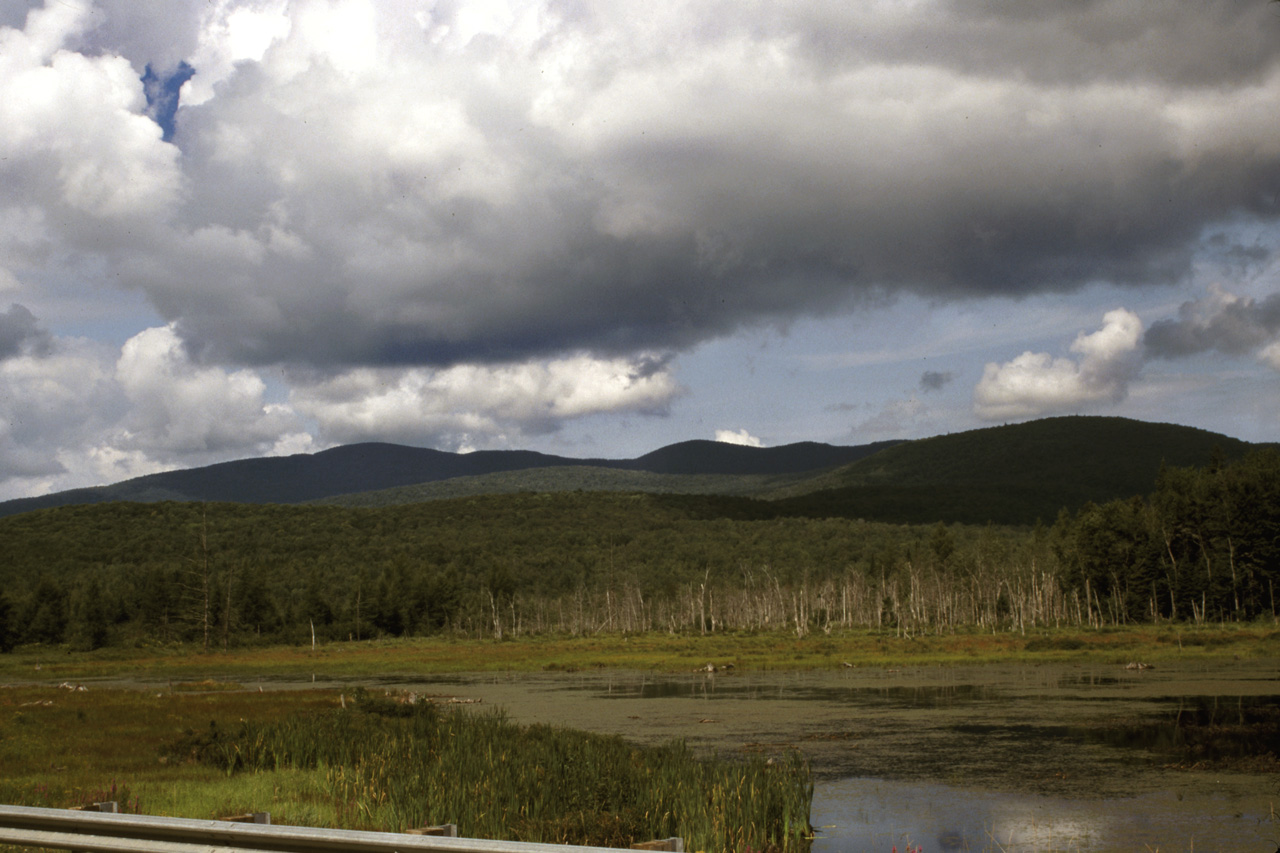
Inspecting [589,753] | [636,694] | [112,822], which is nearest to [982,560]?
[636,694]

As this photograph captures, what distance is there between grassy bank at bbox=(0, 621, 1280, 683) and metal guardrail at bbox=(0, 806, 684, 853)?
228ft

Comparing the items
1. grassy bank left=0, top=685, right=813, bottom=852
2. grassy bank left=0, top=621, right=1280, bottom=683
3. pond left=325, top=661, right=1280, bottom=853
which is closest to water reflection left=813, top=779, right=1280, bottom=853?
pond left=325, top=661, right=1280, bottom=853

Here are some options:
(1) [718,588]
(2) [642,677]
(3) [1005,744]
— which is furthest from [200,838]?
(1) [718,588]

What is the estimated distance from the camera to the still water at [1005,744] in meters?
18.7

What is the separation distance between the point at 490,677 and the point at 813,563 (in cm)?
13150

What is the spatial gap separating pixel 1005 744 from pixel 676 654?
67.3 meters

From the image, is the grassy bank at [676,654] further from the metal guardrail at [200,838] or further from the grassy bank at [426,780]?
the metal guardrail at [200,838]

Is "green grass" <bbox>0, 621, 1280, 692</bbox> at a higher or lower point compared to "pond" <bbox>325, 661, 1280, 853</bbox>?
lower

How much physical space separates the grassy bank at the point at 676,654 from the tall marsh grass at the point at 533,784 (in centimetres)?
5362

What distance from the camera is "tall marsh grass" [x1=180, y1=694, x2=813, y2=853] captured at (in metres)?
16.1

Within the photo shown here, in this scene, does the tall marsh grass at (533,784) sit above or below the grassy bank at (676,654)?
above

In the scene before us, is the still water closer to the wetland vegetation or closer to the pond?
the pond

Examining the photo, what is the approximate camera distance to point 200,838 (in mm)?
7707

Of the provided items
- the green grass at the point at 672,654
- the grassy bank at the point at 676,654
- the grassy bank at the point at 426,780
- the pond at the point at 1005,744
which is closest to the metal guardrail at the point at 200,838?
the grassy bank at the point at 426,780
